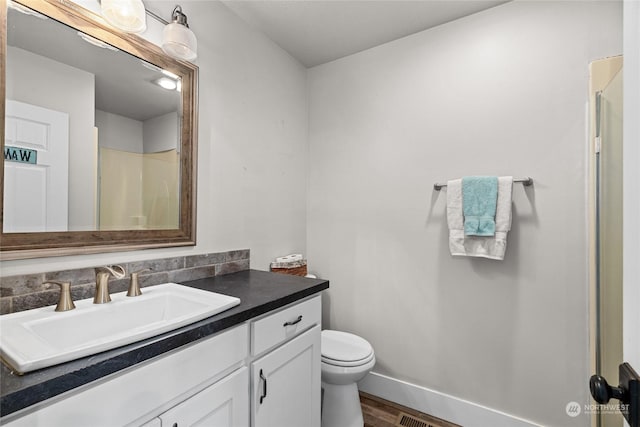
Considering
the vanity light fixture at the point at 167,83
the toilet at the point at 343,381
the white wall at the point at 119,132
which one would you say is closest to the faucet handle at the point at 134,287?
the white wall at the point at 119,132

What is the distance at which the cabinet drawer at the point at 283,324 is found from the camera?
110cm

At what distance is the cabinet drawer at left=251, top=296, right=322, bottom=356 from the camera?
1.10 m

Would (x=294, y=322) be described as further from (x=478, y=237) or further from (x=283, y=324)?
(x=478, y=237)

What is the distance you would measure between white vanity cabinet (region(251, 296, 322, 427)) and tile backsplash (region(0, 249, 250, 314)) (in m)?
0.58

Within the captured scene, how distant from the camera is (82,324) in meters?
0.98

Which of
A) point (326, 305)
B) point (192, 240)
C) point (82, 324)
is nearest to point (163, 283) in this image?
point (192, 240)

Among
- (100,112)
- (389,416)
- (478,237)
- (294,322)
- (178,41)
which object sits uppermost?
(178,41)

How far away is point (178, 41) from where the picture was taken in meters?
1.29

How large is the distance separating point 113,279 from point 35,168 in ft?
1.58

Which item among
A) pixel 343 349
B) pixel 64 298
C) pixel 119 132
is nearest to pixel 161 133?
pixel 119 132

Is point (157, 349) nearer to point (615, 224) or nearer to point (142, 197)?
point (142, 197)

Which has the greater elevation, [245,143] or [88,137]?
[245,143]

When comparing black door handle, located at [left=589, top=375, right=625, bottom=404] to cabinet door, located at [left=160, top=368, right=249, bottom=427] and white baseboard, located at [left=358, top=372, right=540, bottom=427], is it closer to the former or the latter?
cabinet door, located at [left=160, top=368, right=249, bottom=427]

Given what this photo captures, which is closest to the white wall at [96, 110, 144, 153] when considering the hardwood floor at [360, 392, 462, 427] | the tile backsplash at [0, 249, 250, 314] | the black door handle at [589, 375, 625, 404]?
the tile backsplash at [0, 249, 250, 314]
